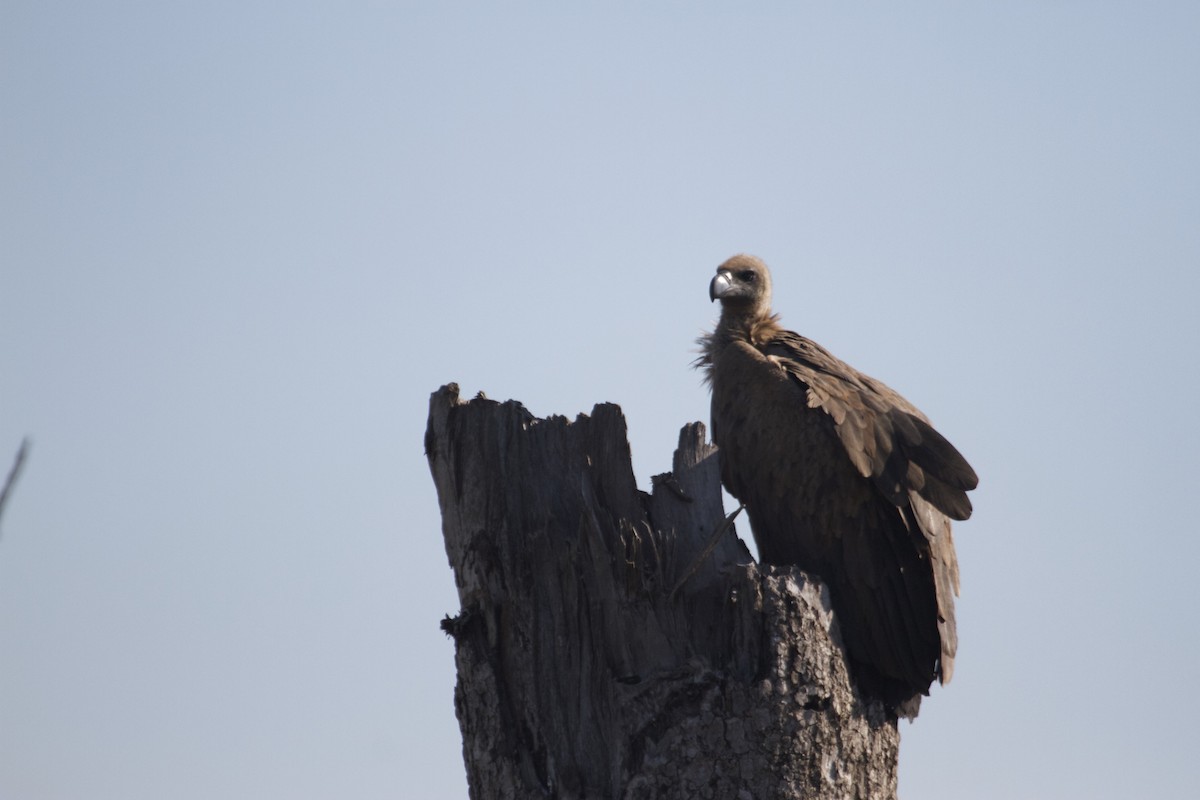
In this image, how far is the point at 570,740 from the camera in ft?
18.1

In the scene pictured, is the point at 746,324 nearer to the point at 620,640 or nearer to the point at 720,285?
the point at 720,285

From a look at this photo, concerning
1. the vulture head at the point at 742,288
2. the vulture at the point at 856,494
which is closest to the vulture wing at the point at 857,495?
the vulture at the point at 856,494

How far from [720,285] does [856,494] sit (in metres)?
2.42

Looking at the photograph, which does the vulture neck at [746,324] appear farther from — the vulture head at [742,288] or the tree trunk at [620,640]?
the tree trunk at [620,640]

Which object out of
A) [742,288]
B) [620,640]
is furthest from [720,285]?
[620,640]

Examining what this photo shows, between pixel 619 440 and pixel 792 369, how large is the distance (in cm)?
177

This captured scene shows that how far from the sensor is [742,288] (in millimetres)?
9055

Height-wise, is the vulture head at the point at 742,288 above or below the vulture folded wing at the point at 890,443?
above

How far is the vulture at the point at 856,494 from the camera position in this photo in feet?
20.8

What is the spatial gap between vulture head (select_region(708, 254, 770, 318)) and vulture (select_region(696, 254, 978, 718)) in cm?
103

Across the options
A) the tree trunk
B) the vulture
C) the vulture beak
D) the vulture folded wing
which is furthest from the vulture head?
the tree trunk

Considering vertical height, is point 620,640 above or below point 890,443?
below

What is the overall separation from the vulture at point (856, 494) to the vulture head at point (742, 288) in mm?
1029

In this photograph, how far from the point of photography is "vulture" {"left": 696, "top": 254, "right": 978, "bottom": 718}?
6352 mm
